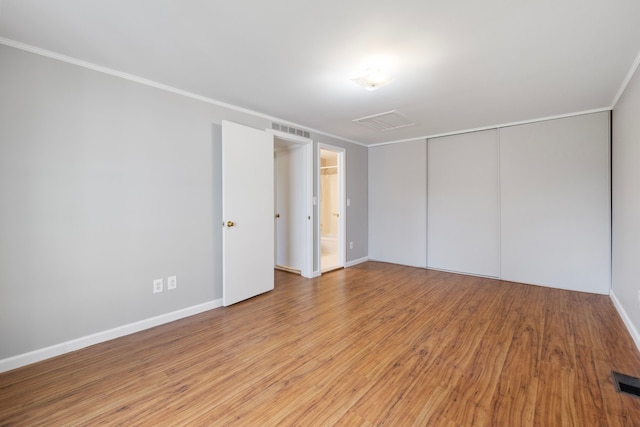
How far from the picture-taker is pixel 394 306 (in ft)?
10.4

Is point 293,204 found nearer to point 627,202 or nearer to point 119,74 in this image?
point 119,74

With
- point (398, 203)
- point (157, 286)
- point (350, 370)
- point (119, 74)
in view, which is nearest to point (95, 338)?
point (157, 286)

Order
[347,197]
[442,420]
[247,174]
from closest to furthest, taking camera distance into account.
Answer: [442,420]
[247,174]
[347,197]

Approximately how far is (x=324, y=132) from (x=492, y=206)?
2.89 meters

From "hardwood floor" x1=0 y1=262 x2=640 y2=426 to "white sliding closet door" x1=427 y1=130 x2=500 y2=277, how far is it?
1.31m

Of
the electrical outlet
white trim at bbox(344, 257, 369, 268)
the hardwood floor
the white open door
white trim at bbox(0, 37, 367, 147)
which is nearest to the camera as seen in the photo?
the hardwood floor

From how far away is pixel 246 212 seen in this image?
334 centimetres

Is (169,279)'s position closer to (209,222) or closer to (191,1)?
(209,222)

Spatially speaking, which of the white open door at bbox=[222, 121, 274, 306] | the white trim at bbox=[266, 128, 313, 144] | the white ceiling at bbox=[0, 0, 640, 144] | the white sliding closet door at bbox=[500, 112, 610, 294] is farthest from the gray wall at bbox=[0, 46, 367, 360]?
the white sliding closet door at bbox=[500, 112, 610, 294]

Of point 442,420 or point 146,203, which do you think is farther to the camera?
point 146,203

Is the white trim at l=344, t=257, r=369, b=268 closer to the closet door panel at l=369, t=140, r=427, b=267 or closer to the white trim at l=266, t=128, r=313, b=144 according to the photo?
the closet door panel at l=369, t=140, r=427, b=267

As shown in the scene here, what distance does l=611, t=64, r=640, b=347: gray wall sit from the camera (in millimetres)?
2305

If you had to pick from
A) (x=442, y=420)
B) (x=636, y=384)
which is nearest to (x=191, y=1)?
(x=442, y=420)

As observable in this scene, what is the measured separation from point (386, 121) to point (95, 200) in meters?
3.45
